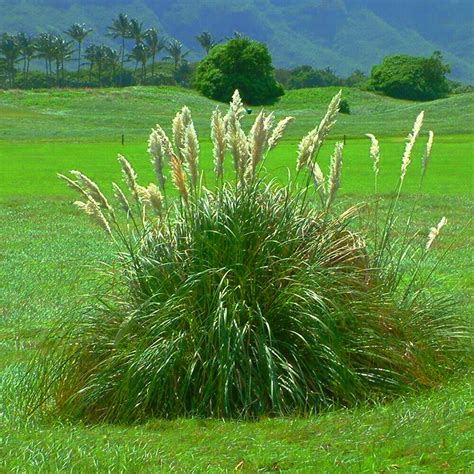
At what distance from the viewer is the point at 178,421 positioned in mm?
5445

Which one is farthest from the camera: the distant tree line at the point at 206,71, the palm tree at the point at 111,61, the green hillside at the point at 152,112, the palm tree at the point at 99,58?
the palm tree at the point at 111,61

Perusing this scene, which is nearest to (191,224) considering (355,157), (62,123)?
(355,157)

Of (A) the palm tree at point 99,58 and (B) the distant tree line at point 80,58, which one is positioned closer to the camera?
(B) the distant tree line at point 80,58

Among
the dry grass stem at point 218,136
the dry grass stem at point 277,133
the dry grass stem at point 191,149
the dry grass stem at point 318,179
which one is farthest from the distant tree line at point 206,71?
the dry grass stem at point 191,149

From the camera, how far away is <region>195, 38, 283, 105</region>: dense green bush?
294ft

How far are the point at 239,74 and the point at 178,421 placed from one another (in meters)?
87.2

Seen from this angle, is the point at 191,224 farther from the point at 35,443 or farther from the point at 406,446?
the point at 406,446

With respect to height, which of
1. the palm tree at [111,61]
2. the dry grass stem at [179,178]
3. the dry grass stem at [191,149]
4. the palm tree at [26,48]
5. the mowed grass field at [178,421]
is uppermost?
the dry grass stem at [191,149]

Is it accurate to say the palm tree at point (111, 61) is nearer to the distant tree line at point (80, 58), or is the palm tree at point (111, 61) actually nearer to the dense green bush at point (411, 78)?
the distant tree line at point (80, 58)

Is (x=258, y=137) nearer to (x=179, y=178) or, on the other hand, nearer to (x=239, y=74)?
(x=179, y=178)

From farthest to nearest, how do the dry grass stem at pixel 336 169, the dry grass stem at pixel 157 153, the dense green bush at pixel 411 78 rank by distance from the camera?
the dense green bush at pixel 411 78 < the dry grass stem at pixel 336 169 < the dry grass stem at pixel 157 153

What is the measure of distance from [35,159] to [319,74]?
4371 inches

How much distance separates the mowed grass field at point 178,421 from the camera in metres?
4.37

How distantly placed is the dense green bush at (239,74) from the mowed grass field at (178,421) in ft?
184
